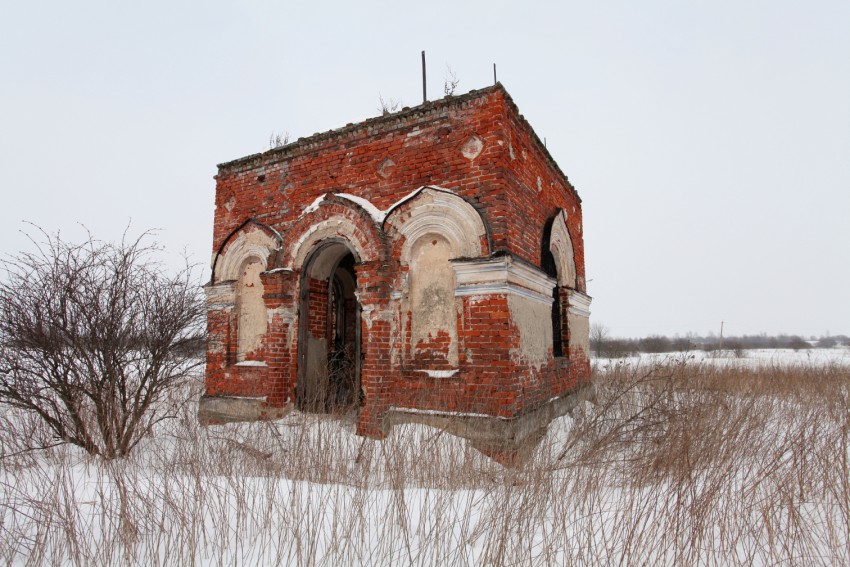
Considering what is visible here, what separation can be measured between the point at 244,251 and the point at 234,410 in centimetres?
260

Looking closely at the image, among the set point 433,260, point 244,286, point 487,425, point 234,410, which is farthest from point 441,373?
point 244,286

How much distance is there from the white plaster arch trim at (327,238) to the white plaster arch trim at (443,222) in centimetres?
58

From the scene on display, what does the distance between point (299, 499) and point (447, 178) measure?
428 cm

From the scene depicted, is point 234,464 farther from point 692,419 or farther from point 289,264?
point 692,419

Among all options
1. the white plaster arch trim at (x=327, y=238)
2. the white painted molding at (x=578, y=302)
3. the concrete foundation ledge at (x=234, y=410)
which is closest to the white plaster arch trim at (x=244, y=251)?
the white plaster arch trim at (x=327, y=238)

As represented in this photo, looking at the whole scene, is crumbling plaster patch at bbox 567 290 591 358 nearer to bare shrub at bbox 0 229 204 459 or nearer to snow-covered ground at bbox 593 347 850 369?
snow-covered ground at bbox 593 347 850 369

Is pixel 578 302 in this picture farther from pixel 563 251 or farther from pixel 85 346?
pixel 85 346

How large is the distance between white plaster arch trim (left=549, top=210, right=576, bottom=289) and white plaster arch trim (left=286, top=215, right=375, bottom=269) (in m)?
3.20

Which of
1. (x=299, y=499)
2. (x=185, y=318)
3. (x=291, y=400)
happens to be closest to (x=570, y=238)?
(x=291, y=400)

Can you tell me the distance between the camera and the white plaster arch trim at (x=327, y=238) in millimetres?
6574

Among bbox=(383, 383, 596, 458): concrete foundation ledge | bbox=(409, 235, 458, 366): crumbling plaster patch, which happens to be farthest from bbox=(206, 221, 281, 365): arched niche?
bbox=(383, 383, 596, 458): concrete foundation ledge

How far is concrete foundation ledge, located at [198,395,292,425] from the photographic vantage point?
277 inches

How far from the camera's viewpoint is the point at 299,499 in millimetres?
3123

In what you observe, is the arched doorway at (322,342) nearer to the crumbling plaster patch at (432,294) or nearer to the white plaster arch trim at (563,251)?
the crumbling plaster patch at (432,294)
